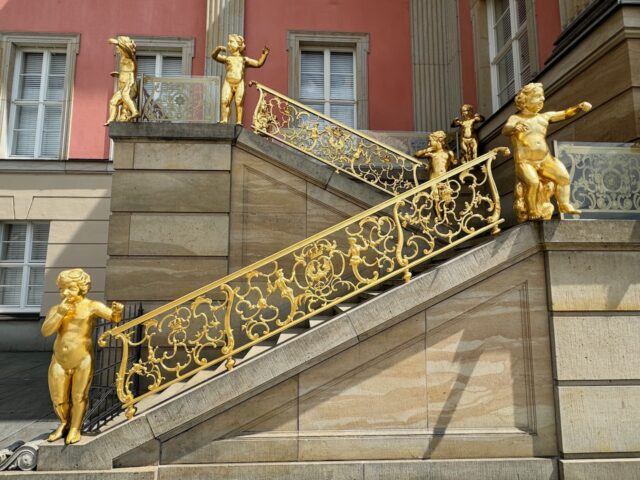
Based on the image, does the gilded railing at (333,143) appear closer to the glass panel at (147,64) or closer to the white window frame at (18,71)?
the glass panel at (147,64)

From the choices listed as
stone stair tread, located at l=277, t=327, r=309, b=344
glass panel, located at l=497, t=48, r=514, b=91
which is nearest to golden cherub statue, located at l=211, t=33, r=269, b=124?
stone stair tread, located at l=277, t=327, r=309, b=344

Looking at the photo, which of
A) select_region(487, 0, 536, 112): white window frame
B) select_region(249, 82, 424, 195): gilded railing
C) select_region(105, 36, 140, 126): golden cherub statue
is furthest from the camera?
select_region(487, 0, 536, 112): white window frame

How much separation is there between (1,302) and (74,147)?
166 inches

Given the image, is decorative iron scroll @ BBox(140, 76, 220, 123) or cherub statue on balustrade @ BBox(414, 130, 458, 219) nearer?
decorative iron scroll @ BBox(140, 76, 220, 123)

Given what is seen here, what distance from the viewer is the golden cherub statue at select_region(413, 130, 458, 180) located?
8.09 meters

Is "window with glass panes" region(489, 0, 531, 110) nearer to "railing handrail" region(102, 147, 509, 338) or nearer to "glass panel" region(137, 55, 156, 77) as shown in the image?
"railing handrail" region(102, 147, 509, 338)

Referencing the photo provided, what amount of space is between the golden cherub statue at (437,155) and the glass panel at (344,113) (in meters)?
3.78

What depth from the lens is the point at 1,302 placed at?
10898 millimetres

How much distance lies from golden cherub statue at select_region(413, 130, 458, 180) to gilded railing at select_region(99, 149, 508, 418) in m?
0.52

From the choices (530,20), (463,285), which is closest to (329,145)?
(463,285)

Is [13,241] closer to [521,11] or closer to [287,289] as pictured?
[287,289]

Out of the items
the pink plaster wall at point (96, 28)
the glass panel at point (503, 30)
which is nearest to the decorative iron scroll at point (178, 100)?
the pink plaster wall at point (96, 28)

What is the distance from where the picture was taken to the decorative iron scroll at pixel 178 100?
23.0 feet

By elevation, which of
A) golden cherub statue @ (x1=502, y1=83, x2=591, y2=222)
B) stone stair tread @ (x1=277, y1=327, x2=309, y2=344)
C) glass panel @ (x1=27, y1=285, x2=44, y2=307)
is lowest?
stone stair tread @ (x1=277, y1=327, x2=309, y2=344)
